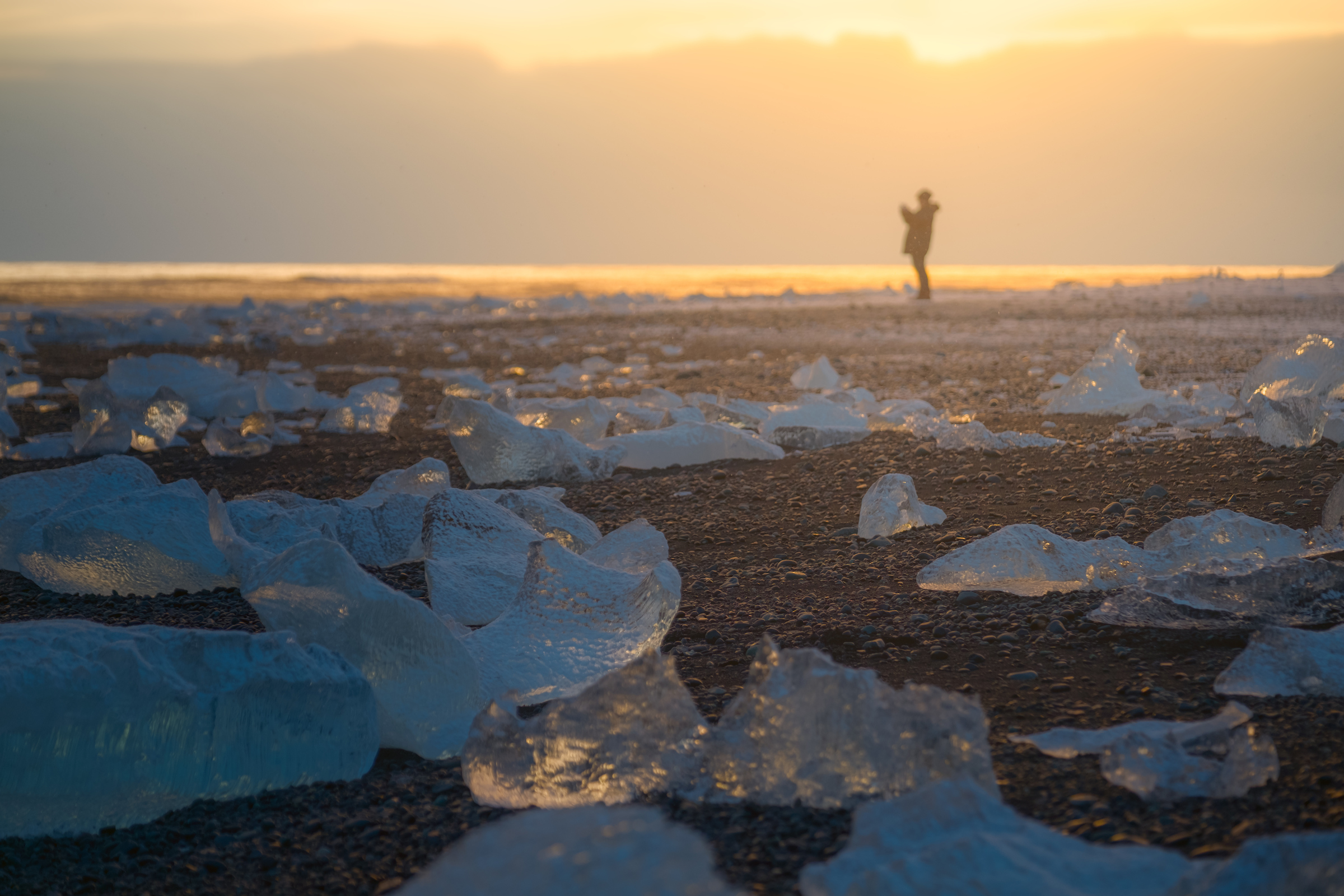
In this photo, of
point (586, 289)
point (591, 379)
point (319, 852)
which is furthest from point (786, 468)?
point (586, 289)

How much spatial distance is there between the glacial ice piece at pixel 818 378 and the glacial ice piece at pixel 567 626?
4625 millimetres

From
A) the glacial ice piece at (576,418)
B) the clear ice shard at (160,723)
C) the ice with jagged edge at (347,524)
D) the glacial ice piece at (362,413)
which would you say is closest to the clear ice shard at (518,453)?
the glacial ice piece at (576,418)

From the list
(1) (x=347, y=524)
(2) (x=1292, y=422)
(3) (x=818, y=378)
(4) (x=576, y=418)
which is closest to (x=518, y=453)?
(4) (x=576, y=418)

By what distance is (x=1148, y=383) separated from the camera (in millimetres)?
5883

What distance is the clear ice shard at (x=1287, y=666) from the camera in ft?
4.90

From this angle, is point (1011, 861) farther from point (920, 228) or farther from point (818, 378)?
point (920, 228)

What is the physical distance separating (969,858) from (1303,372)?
11.7ft

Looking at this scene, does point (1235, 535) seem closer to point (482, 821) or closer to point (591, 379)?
point (482, 821)

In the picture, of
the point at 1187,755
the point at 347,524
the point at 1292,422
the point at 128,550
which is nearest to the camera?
the point at 1187,755

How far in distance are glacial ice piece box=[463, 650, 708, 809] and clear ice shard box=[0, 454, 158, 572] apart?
1.73 meters

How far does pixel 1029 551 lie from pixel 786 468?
5.27 ft

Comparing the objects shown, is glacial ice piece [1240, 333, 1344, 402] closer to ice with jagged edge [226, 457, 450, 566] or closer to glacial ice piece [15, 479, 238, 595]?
ice with jagged edge [226, 457, 450, 566]

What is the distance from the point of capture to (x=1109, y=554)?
7.10 ft

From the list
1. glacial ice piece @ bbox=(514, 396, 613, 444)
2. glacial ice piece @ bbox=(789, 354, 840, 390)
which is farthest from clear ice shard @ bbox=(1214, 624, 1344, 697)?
glacial ice piece @ bbox=(789, 354, 840, 390)
